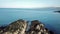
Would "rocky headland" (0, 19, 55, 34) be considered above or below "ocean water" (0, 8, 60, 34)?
below

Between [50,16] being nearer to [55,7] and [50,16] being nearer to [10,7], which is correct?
[55,7]

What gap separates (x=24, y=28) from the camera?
220cm

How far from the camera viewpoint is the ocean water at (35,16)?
2186 mm

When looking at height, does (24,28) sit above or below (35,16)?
below

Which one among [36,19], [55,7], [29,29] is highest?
[55,7]

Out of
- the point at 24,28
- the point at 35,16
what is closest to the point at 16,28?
the point at 24,28

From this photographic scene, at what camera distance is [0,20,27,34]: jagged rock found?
2182 mm

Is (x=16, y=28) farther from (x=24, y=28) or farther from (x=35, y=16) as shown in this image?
(x=35, y=16)

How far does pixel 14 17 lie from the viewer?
2234 mm

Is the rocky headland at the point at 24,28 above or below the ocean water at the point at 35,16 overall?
below

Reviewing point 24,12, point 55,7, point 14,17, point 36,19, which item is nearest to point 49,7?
point 55,7

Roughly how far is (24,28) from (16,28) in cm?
15

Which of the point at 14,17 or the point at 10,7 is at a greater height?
the point at 10,7

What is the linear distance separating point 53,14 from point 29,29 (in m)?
0.53
